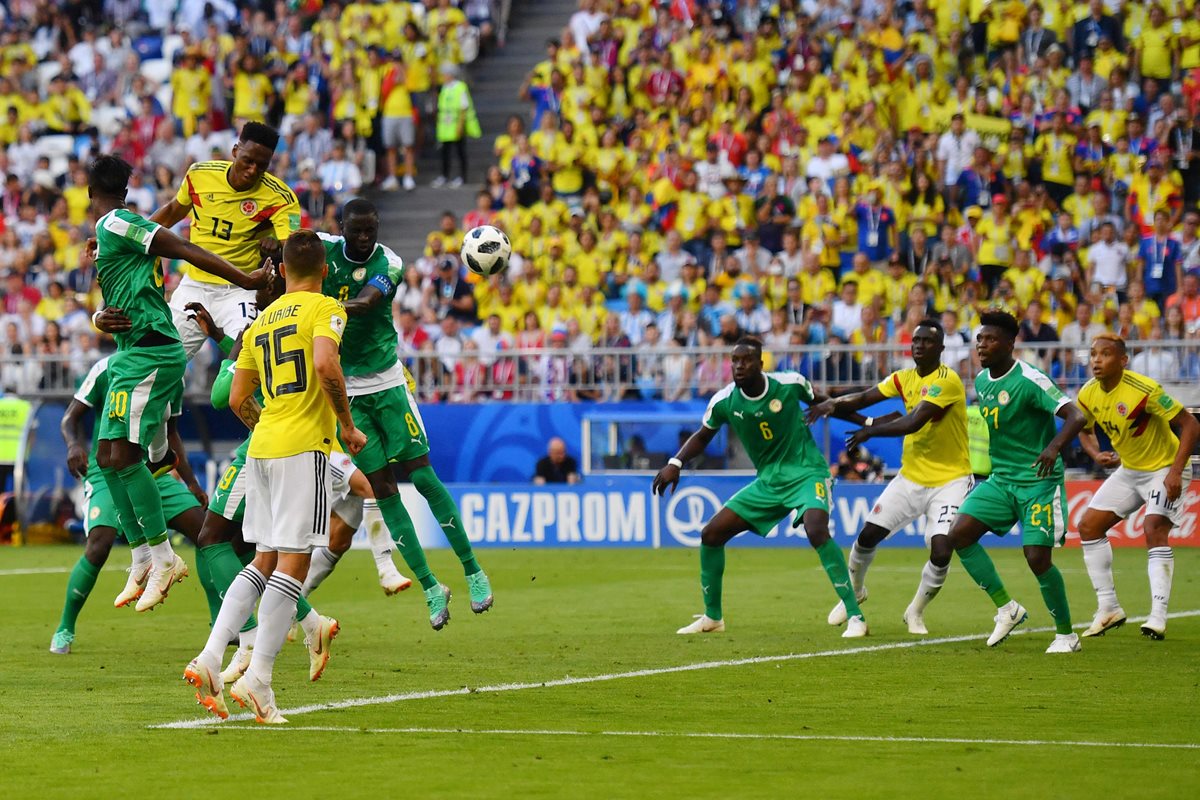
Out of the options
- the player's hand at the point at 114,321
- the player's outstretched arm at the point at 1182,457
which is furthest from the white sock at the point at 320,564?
the player's outstretched arm at the point at 1182,457

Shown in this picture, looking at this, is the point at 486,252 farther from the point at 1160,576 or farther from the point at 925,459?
the point at 1160,576

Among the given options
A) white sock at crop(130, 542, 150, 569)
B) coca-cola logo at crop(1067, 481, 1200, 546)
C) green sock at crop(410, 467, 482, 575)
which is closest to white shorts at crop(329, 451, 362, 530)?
green sock at crop(410, 467, 482, 575)

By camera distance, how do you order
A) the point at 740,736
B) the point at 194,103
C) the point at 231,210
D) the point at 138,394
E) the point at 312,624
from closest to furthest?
the point at 740,736
the point at 312,624
the point at 138,394
the point at 231,210
the point at 194,103

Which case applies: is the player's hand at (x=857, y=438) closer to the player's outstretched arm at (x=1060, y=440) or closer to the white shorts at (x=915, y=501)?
the player's outstretched arm at (x=1060, y=440)

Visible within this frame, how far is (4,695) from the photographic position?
386 inches

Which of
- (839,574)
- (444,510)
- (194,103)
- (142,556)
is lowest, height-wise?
(839,574)

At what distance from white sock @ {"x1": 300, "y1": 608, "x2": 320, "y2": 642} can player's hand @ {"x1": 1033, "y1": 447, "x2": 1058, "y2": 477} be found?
15.6 feet

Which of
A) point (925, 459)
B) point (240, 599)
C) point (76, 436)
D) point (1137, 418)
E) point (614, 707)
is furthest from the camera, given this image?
point (925, 459)

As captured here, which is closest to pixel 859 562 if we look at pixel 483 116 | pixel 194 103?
pixel 483 116

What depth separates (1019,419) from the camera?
41.2 feet

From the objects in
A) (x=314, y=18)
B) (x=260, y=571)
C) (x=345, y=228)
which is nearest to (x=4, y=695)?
(x=260, y=571)

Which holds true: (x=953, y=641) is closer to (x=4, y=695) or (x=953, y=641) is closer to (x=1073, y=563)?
(x=4, y=695)

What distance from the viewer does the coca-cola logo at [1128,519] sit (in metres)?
21.4

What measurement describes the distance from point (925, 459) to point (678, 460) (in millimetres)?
2008
